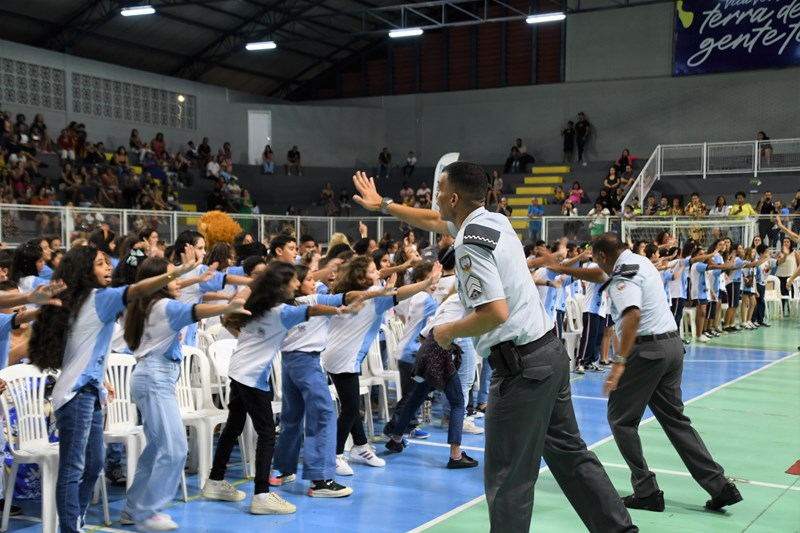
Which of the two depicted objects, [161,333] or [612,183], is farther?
[612,183]

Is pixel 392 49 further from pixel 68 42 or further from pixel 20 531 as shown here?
pixel 20 531

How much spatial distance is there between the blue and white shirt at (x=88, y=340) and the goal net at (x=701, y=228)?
15.5 m

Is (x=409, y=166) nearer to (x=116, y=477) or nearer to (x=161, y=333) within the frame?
(x=116, y=477)

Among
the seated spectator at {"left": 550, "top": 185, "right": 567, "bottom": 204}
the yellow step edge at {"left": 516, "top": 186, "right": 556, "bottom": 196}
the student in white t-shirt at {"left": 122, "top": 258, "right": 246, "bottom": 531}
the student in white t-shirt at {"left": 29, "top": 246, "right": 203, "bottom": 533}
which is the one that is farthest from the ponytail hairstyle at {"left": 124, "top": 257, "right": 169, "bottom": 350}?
the yellow step edge at {"left": 516, "top": 186, "right": 556, "bottom": 196}

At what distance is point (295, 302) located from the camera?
6.14m

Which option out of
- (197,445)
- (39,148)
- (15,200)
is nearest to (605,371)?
(197,445)

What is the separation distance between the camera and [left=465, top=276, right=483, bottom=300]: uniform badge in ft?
12.5

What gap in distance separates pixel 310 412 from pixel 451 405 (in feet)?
4.91

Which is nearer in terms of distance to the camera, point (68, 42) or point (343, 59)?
point (68, 42)

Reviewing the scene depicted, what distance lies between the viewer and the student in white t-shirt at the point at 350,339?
6.83 m

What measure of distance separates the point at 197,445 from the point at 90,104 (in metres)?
22.8

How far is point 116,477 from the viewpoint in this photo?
6617mm

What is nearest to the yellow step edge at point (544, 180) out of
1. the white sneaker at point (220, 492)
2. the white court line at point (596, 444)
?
the white court line at point (596, 444)

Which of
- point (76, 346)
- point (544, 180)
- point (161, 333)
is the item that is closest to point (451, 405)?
point (161, 333)
